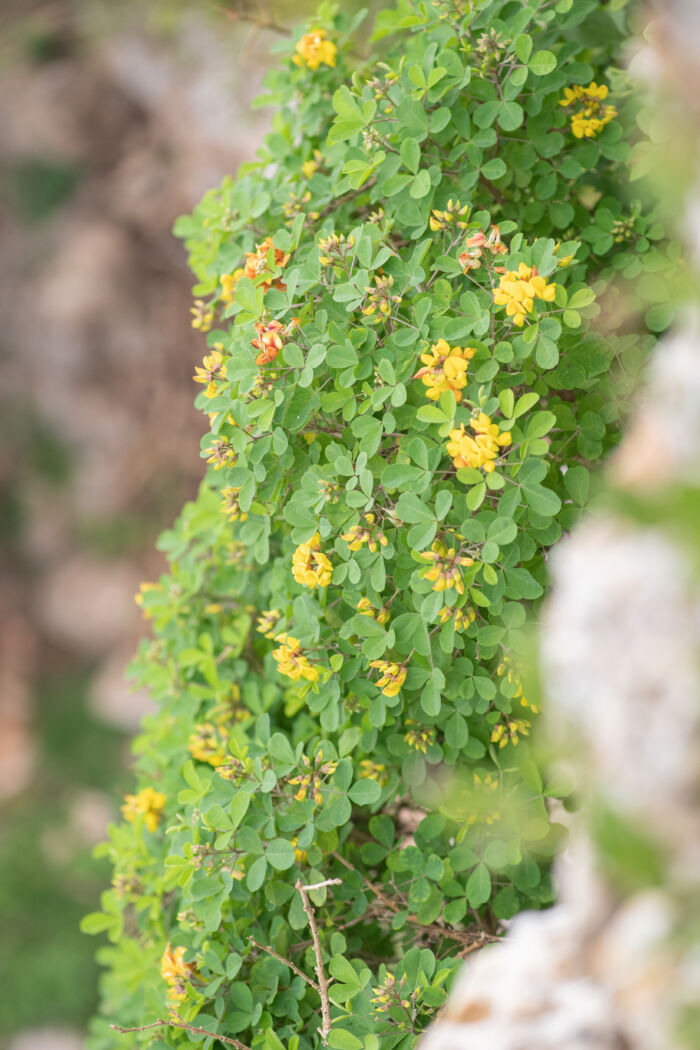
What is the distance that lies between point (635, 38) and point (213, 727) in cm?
91

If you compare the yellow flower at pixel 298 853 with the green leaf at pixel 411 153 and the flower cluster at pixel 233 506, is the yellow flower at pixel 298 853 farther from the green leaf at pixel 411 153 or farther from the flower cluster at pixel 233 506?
the green leaf at pixel 411 153

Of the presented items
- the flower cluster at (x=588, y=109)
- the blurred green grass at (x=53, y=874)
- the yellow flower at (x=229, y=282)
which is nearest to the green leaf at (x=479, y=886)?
the yellow flower at (x=229, y=282)

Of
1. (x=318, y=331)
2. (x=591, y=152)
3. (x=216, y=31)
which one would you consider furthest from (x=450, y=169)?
(x=216, y=31)

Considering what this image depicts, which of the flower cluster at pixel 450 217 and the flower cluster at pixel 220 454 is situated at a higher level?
the flower cluster at pixel 450 217

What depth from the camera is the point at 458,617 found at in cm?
74

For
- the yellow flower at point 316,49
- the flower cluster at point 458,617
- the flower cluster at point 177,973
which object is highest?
the yellow flower at point 316,49

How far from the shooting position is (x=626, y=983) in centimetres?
38

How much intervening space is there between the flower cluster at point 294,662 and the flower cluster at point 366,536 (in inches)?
4.4

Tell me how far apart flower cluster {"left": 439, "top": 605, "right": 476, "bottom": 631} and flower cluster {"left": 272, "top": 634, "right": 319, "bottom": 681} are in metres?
0.14

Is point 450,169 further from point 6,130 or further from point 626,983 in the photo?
point 6,130

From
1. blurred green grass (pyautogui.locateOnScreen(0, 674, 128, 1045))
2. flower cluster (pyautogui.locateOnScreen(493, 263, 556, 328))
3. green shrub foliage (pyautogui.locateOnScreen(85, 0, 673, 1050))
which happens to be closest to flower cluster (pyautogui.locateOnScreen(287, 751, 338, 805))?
green shrub foliage (pyautogui.locateOnScreen(85, 0, 673, 1050))

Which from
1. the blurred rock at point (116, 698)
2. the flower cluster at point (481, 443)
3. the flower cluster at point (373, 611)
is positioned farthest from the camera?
the blurred rock at point (116, 698)

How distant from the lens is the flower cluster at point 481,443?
686mm

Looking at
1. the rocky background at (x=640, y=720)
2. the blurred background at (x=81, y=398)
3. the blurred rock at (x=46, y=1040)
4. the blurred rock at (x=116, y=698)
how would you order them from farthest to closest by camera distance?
the blurred rock at (x=116, y=698) < the blurred background at (x=81, y=398) < the blurred rock at (x=46, y=1040) < the rocky background at (x=640, y=720)
